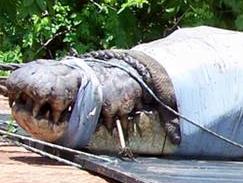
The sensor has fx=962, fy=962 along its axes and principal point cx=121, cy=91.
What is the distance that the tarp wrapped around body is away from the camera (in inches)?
101

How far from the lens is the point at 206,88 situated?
2.60 meters

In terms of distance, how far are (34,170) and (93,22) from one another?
4.24m

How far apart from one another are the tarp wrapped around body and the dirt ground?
0.41 metres

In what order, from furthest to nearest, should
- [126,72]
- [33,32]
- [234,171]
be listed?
1. [33,32]
2. [126,72]
3. [234,171]

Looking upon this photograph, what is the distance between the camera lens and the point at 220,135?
2.63 meters

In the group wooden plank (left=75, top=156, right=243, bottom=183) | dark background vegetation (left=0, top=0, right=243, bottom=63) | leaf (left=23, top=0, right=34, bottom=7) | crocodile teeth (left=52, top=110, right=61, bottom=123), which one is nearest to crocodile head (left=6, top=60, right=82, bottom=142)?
crocodile teeth (left=52, top=110, right=61, bottom=123)

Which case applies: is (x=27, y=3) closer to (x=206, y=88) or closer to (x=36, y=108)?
(x=206, y=88)

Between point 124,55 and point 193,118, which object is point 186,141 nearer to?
point 193,118

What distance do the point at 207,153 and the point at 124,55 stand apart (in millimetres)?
350

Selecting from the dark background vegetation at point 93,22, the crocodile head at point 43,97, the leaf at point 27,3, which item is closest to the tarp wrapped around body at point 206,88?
the crocodile head at point 43,97

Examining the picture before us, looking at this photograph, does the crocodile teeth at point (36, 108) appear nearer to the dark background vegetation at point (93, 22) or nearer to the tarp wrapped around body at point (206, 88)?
the tarp wrapped around body at point (206, 88)

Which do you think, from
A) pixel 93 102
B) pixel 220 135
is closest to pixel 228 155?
pixel 220 135

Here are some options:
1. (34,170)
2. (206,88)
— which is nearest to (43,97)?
(34,170)

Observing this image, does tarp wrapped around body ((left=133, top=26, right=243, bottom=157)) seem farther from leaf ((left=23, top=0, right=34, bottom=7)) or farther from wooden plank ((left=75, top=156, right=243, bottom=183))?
leaf ((left=23, top=0, right=34, bottom=7))
